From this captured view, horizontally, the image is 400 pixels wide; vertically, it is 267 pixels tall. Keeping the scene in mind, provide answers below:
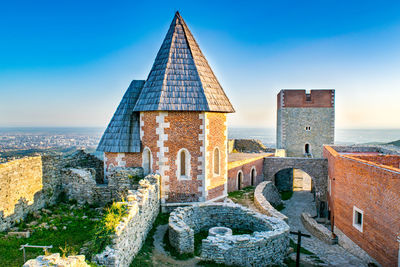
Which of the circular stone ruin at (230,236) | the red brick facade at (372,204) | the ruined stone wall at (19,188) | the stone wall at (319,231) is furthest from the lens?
the stone wall at (319,231)

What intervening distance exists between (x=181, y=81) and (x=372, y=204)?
10.7 metres

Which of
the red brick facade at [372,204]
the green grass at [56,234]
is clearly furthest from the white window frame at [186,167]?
the red brick facade at [372,204]

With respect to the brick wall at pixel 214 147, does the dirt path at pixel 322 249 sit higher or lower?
lower

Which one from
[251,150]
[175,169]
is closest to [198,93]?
[175,169]

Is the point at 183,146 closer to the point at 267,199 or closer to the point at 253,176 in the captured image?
the point at 267,199

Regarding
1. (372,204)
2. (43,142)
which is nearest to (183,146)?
(372,204)

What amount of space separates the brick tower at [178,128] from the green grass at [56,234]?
3458mm

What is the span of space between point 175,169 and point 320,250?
8.50m

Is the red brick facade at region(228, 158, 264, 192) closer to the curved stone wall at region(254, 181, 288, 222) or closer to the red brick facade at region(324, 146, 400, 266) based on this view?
the curved stone wall at region(254, 181, 288, 222)

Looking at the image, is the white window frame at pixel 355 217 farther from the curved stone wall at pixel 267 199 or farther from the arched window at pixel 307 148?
the arched window at pixel 307 148

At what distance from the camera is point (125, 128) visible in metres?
16.4

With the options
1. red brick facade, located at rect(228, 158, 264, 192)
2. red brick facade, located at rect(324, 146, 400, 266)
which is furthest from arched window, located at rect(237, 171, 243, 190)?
red brick facade, located at rect(324, 146, 400, 266)

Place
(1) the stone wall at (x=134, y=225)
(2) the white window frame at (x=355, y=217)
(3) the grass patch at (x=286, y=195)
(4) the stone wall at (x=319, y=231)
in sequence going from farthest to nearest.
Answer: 1. (3) the grass patch at (x=286, y=195)
2. (4) the stone wall at (x=319, y=231)
3. (2) the white window frame at (x=355, y=217)
4. (1) the stone wall at (x=134, y=225)

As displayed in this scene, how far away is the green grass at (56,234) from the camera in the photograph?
9516 millimetres
